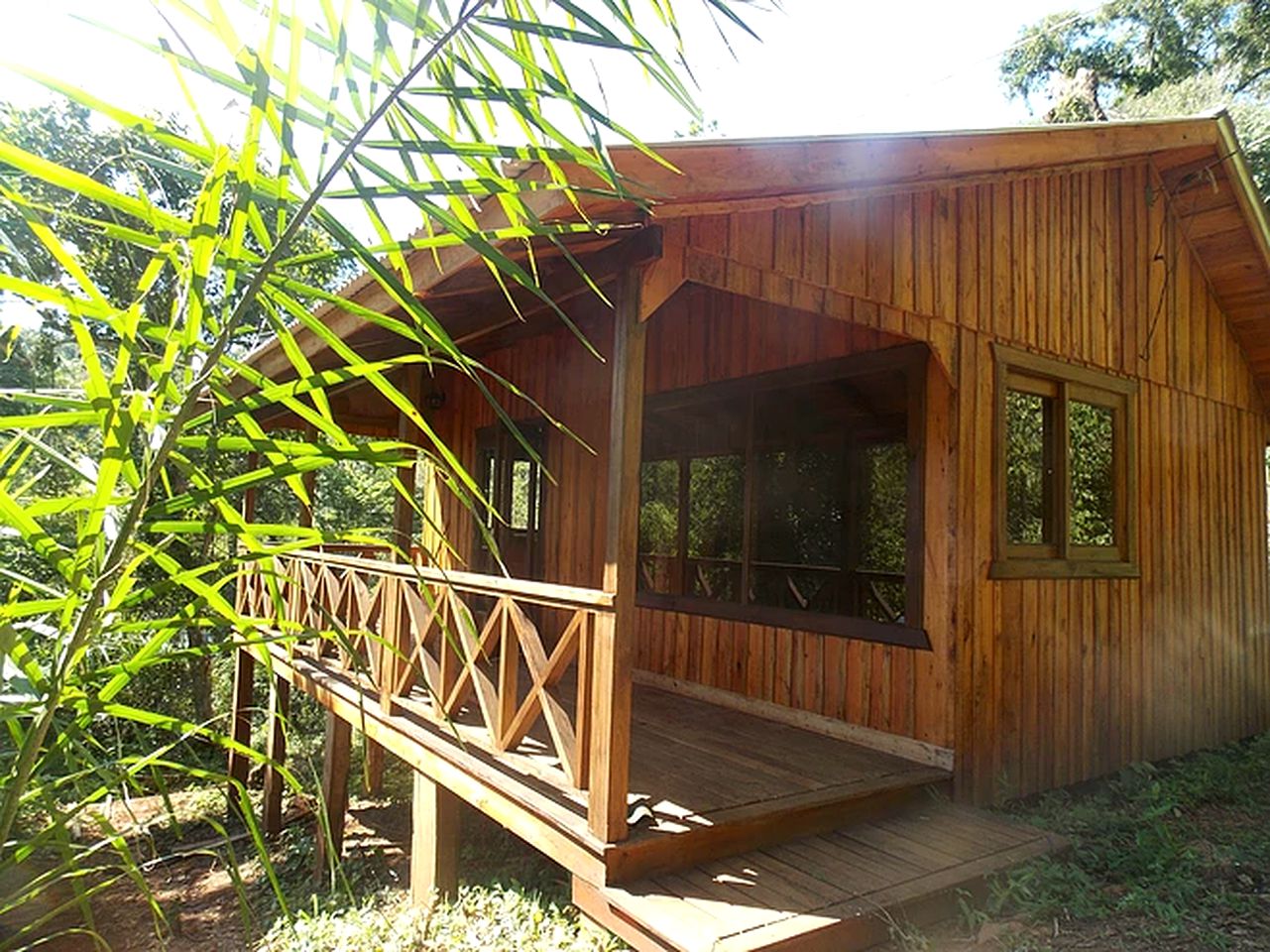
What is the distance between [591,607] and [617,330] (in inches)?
42.3

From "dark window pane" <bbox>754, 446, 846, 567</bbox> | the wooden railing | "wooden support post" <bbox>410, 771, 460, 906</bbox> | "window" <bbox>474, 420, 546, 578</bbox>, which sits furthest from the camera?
"window" <bbox>474, 420, 546, 578</bbox>

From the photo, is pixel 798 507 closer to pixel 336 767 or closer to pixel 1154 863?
pixel 1154 863

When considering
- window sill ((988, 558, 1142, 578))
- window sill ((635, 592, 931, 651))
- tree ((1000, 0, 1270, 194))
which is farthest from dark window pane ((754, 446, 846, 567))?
tree ((1000, 0, 1270, 194))

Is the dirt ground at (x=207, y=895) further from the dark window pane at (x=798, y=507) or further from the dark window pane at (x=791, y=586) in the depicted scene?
the dark window pane at (x=798, y=507)

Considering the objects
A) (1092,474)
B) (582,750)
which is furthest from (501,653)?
(1092,474)

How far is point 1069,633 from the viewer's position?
5.01m

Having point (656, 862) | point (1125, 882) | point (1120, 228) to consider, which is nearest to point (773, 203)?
point (656, 862)

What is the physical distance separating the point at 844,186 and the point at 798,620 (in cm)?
258

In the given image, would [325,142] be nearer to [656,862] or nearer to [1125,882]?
[656,862]

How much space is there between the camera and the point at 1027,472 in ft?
15.9

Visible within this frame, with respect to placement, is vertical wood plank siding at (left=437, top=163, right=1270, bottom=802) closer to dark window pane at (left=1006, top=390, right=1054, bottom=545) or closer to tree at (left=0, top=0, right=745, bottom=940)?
dark window pane at (left=1006, top=390, right=1054, bottom=545)

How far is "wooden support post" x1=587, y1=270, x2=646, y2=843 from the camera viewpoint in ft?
9.42

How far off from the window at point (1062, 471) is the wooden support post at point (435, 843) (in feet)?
10.9

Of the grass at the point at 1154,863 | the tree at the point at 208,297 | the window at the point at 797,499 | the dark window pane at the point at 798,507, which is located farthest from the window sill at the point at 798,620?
the tree at the point at 208,297
